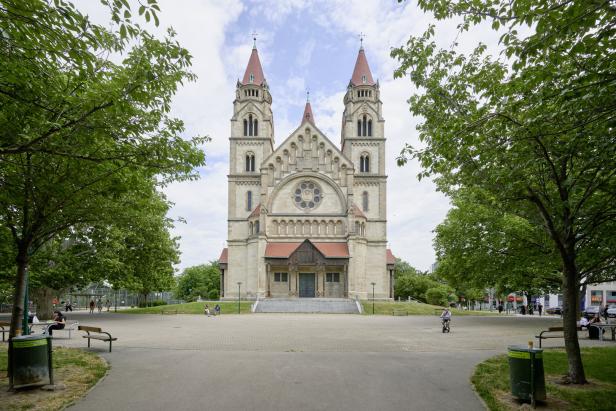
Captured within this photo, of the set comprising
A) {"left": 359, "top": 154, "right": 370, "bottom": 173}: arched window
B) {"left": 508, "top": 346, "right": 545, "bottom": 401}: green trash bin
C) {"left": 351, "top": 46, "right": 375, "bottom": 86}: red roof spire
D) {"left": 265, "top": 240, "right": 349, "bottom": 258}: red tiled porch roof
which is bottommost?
{"left": 508, "top": 346, "right": 545, "bottom": 401}: green trash bin

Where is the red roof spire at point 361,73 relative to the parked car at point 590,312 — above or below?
above

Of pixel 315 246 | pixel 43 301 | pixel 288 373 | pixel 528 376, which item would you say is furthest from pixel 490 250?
pixel 43 301

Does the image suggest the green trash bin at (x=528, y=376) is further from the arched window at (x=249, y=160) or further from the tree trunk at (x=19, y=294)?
the arched window at (x=249, y=160)

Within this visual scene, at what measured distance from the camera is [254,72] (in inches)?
2414

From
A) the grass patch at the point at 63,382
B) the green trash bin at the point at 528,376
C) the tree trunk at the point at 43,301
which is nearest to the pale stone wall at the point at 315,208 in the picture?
the tree trunk at the point at 43,301

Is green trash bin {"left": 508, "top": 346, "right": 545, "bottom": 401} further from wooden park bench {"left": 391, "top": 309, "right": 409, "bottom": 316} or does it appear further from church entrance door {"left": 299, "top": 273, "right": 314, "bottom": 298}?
church entrance door {"left": 299, "top": 273, "right": 314, "bottom": 298}

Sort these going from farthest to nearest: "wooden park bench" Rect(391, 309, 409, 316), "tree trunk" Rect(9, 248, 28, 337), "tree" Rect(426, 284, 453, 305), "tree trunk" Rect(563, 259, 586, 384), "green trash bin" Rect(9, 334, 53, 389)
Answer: "tree" Rect(426, 284, 453, 305), "wooden park bench" Rect(391, 309, 409, 316), "tree trunk" Rect(9, 248, 28, 337), "tree trunk" Rect(563, 259, 586, 384), "green trash bin" Rect(9, 334, 53, 389)

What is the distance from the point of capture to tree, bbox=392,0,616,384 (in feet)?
25.2

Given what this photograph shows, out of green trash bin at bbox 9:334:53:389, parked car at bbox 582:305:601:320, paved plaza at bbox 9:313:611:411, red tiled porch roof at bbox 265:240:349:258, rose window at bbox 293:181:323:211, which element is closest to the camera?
paved plaza at bbox 9:313:611:411

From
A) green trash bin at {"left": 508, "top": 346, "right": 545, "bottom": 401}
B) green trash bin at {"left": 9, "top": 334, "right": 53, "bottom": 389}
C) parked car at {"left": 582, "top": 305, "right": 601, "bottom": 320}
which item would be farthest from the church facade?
green trash bin at {"left": 508, "top": 346, "right": 545, "bottom": 401}

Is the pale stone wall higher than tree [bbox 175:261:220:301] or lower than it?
higher

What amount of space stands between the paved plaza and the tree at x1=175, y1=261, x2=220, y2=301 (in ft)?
246

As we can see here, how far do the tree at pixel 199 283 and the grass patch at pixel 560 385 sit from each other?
265 feet

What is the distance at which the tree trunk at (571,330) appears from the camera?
10958mm
